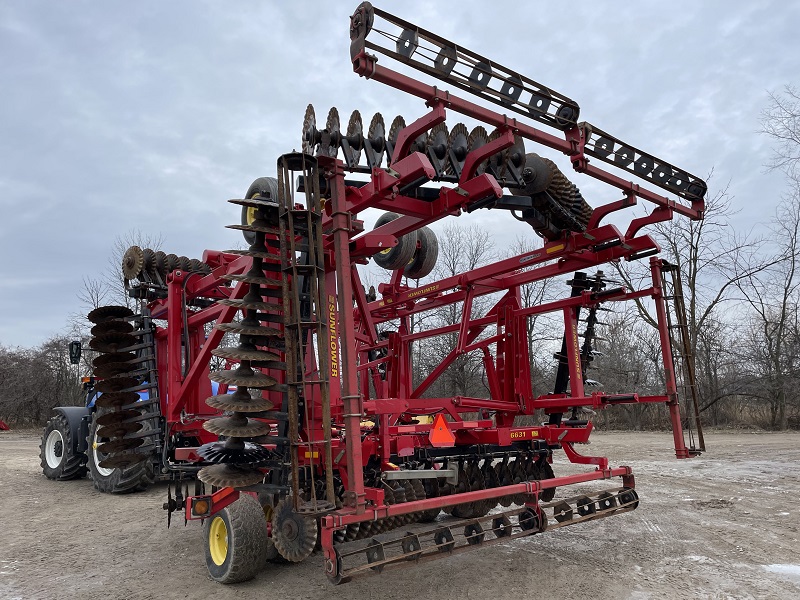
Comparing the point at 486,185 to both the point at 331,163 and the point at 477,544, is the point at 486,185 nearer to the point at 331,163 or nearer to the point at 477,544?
the point at 331,163

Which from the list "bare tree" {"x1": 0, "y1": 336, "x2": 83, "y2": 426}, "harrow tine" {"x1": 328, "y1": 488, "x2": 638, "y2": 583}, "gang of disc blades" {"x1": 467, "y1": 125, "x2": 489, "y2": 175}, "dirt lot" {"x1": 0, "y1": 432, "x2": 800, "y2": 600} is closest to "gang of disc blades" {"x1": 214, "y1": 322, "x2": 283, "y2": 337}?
"harrow tine" {"x1": 328, "y1": 488, "x2": 638, "y2": 583}

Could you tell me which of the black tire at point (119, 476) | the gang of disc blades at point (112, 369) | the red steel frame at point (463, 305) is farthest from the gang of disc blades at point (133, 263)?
the red steel frame at point (463, 305)

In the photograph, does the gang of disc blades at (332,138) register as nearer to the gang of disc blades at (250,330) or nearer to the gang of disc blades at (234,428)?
the gang of disc blades at (250,330)

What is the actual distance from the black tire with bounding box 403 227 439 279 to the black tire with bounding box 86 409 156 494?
4.76m

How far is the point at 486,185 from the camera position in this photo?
4871mm

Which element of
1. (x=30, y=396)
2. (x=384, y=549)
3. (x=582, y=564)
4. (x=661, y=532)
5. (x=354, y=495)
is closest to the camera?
(x=354, y=495)

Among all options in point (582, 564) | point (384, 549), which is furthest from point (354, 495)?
point (582, 564)

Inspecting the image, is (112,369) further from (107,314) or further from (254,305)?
(254,305)

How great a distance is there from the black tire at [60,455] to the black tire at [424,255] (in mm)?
7137

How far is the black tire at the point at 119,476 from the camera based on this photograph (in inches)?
376

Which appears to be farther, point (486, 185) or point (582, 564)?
point (582, 564)

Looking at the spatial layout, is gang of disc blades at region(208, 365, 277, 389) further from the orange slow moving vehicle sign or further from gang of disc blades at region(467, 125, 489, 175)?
gang of disc blades at region(467, 125, 489, 175)

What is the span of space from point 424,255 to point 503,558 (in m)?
3.92

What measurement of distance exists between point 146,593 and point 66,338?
31.8 m
